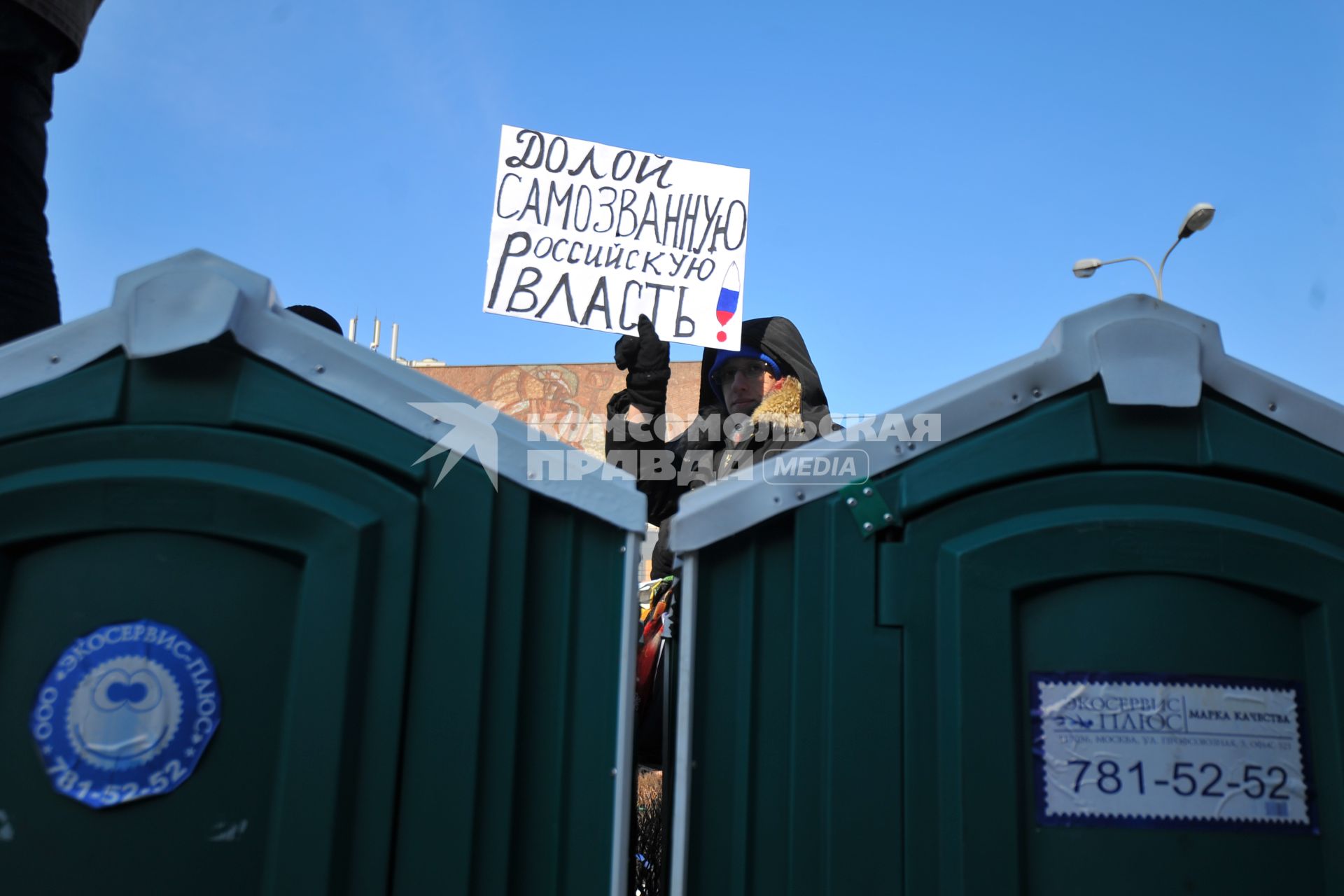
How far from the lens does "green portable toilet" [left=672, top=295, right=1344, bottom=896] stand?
194 centimetres

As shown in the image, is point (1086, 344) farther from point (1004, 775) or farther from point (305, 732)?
point (305, 732)

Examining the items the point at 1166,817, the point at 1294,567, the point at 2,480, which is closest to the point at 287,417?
the point at 2,480

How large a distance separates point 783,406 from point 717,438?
298mm

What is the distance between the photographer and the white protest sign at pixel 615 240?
4.53 meters

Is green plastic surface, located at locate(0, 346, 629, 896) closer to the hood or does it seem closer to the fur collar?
the fur collar

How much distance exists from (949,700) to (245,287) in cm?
159

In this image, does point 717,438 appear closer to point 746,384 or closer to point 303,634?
point 746,384

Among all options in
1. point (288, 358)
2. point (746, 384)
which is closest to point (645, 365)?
point (746, 384)

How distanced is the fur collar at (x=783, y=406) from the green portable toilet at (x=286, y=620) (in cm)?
181

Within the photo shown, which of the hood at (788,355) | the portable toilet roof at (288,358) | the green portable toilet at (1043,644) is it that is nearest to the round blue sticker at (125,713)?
the portable toilet roof at (288,358)

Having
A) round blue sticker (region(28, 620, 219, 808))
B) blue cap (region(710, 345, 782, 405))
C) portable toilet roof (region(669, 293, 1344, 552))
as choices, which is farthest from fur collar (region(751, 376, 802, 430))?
round blue sticker (region(28, 620, 219, 808))

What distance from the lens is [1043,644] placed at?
1.99m

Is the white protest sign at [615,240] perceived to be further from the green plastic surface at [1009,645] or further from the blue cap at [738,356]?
the green plastic surface at [1009,645]

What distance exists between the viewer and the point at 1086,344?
2.09 meters
